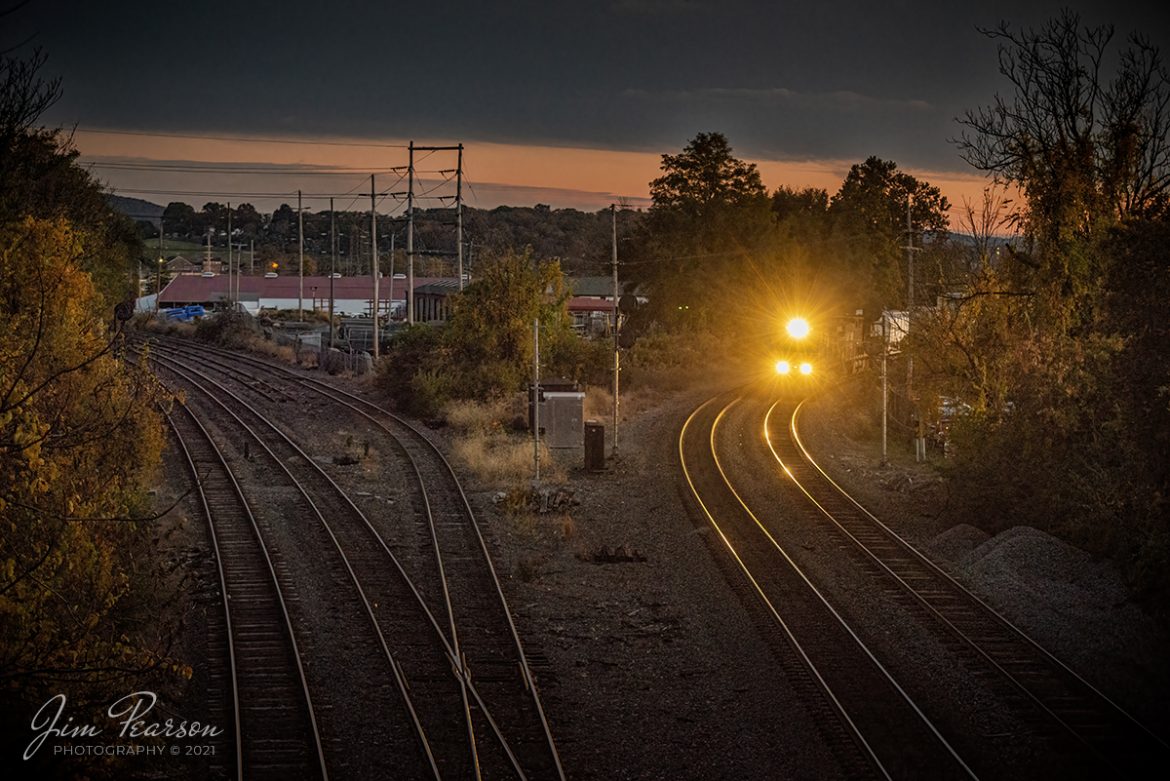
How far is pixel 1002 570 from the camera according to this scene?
61.9 feet

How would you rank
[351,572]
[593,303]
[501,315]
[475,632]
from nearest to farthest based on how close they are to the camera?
[475,632], [351,572], [501,315], [593,303]

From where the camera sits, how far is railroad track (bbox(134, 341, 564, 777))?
12.0m

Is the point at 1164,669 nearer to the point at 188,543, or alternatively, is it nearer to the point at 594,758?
the point at 594,758

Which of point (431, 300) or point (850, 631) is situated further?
point (431, 300)

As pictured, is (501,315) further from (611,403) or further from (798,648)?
(798,648)

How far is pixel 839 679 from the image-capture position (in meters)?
14.1

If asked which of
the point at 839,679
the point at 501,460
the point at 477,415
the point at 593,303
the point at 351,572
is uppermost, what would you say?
the point at 593,303

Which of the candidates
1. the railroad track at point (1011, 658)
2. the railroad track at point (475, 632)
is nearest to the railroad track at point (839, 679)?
the railroad track at point (1011, 658)

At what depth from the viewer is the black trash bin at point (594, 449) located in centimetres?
2870

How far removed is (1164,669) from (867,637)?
382 centimetres

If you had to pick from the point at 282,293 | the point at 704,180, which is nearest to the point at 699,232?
the point at 704,180

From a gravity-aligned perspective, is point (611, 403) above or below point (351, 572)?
above

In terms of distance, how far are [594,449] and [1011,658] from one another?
15095mm
